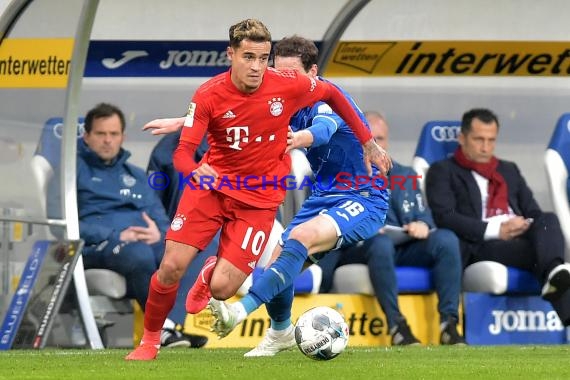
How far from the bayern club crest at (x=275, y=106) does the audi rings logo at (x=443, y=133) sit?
4.24 m

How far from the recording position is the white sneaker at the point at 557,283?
10430 millimetres

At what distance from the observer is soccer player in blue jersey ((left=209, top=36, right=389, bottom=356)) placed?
795cm

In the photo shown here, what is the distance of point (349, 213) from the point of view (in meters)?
8.11

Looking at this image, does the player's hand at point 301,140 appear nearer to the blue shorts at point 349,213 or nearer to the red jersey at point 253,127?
the red jersey at point 253,127

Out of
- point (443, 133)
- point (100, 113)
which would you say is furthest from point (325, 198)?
point (443, 133)

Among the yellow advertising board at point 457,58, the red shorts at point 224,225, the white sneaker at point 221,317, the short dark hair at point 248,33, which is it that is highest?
the yellow advertising board at point 457,58


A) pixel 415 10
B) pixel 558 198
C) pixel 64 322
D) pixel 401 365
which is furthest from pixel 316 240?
pixel 415 10

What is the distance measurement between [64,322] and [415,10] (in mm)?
4099

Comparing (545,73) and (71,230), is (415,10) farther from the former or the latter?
(71,230)

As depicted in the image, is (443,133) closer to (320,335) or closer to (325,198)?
(325,198)

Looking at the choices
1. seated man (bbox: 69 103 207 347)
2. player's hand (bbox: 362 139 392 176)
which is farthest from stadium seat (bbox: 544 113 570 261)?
player's hand (bbox: 362 139 392 176)

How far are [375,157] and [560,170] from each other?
365 centimetres

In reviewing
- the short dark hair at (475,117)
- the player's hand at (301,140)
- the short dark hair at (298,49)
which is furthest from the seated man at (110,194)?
the player's hand at (301,140)

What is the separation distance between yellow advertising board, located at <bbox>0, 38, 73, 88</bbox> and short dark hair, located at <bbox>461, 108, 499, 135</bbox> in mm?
3235
